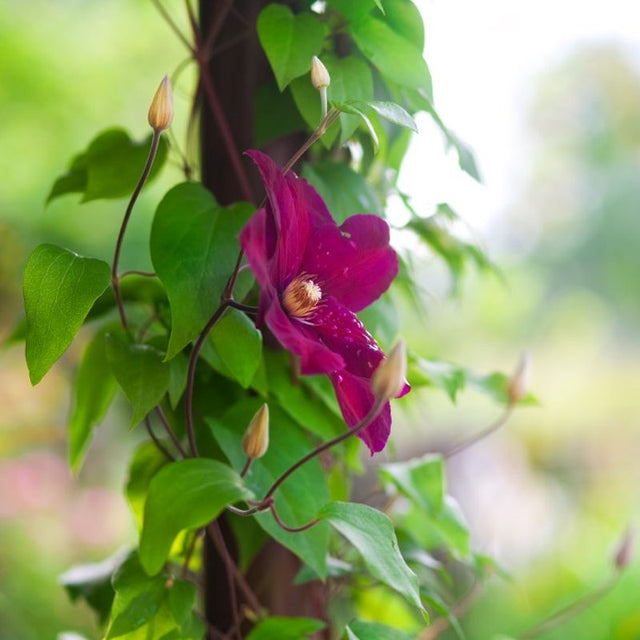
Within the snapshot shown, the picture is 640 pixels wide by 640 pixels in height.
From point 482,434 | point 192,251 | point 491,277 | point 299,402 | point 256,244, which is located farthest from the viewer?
point 491,277

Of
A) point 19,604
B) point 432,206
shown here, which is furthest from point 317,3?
point 19,604

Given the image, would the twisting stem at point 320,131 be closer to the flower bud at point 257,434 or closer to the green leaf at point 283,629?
the flower bud at point 257,434

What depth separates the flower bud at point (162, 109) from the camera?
0.35 metres

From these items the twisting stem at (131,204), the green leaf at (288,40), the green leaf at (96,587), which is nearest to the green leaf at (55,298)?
the twisting stem at (131,204)

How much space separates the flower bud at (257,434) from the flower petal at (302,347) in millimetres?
58

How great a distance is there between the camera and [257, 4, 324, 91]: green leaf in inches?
15.8

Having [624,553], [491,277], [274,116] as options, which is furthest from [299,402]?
[491,277]

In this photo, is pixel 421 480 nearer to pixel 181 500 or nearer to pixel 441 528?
pixel 441 528

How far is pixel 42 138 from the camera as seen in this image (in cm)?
231

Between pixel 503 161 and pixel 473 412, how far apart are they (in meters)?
1.46

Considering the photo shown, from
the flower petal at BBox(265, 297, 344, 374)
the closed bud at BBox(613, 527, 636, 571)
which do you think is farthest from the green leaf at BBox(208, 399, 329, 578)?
the closed bud at BBox(613, 527, 636, 571)

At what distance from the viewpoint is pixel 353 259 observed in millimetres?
379

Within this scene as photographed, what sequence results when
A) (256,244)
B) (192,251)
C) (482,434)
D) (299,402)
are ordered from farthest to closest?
(482,434)
(299,402)
(192,251)
(256,244)

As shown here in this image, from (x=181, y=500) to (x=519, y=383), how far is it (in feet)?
0.93
